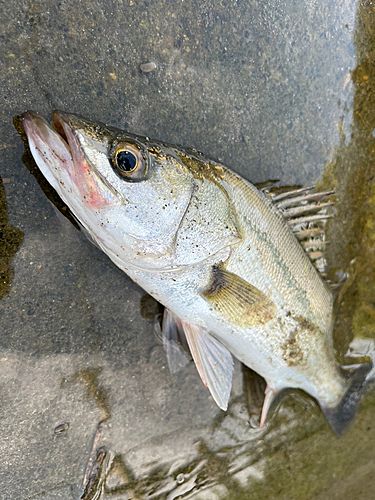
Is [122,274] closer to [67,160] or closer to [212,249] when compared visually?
[212,249]

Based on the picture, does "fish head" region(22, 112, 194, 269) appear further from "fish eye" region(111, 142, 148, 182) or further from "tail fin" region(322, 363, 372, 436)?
"tail fin" region(322, 363, 372, 436)

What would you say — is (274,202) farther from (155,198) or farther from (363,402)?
(363,402)

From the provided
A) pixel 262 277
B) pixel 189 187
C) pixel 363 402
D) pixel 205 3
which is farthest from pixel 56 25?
pixel 363 402

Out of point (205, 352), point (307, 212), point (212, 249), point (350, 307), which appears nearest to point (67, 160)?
point (212, 249)

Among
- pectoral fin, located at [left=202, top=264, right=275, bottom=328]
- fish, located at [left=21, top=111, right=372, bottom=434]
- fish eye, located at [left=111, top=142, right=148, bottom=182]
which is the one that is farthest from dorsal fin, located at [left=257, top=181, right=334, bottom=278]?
fish eye, located at [left=111, top=142, right=148, bottom=182]

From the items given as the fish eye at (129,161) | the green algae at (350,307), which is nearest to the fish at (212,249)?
the fish eye at (129,161)

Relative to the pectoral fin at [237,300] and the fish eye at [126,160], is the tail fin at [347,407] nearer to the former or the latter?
the pectoral fin at [237,300]
